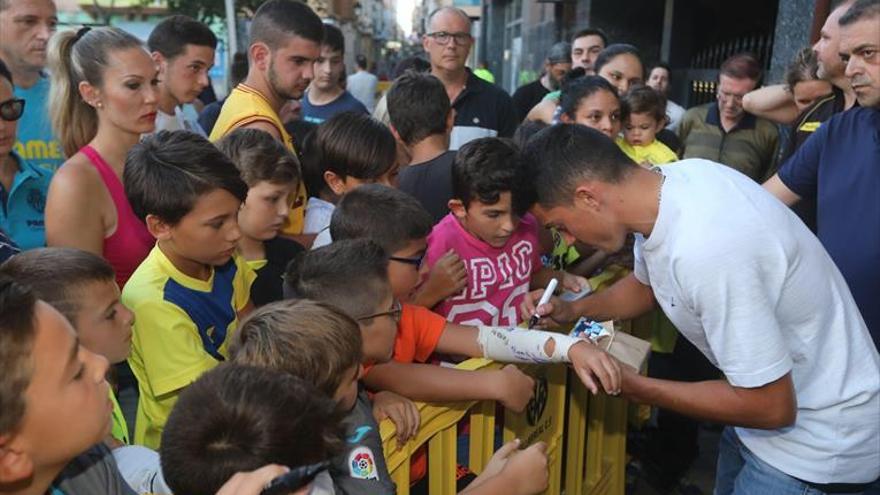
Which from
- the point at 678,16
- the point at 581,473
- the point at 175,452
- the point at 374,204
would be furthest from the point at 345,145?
the point at 678,16

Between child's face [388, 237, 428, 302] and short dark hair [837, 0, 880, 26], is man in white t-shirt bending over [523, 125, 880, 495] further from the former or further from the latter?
short dark hair [837, 0, 880, 26]

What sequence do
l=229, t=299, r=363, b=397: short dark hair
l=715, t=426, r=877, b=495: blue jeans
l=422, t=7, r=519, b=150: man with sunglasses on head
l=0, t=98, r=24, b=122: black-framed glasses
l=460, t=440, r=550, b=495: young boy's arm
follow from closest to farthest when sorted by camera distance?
l=229, t=299, r=363, b=397: short dark hair, l=460, t=440, r=550, b=495: young boy's arm, l=715, t=426, r=877, b=495: blue jeans, l=0, t=98, r=24, b=122: black-framed glasses, l=422, t=7, r=519, b=150: man with sunglasses on head

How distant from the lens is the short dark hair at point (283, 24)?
3.73 m

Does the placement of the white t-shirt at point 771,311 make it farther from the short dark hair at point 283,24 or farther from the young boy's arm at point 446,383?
the short dark hair at point 283,24

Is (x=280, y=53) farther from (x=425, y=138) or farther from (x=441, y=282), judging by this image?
(x=441, y=282)

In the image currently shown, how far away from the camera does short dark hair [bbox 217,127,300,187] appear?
113 inches

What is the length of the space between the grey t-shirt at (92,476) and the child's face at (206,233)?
82 cm

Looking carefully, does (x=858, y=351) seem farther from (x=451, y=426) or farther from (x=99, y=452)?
(x=99, y=452)

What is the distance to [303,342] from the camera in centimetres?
168

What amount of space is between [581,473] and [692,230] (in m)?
1.61

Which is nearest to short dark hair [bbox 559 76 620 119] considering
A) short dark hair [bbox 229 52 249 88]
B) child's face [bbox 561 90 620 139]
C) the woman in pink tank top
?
child's face [bbox 561 90 620 139]

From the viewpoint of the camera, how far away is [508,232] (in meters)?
2.96

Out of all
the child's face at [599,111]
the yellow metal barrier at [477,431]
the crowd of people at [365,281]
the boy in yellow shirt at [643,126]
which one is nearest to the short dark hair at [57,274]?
the crowd of people at [365,281]

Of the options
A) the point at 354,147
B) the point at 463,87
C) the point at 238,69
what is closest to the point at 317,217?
the point at 354,147
